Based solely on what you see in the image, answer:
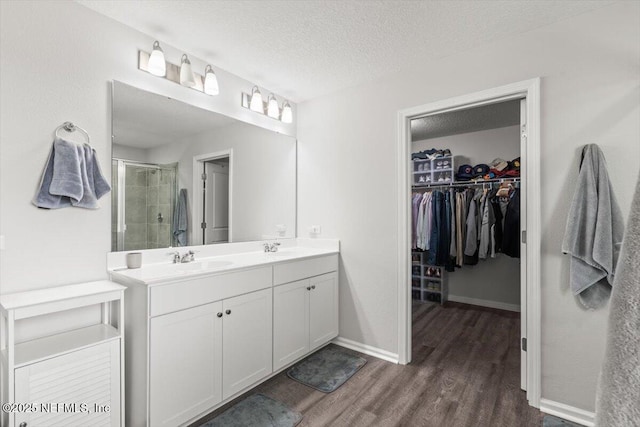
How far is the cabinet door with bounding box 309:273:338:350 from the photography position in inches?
105

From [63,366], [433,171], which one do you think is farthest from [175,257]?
[433,171]

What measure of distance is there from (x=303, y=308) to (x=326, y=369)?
51 cm

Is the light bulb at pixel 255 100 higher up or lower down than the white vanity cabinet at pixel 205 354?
higher up

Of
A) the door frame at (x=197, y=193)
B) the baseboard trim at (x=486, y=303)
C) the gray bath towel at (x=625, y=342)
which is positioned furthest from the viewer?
the baseboard trim at (x=486, y=303)

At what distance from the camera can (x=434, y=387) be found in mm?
2268

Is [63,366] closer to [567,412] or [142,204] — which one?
[142,204]

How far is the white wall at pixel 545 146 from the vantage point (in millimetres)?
1816

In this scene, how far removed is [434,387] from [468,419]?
0.36 metres

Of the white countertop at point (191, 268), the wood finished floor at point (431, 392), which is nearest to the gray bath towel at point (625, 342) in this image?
the white countertop at point (191, 268)

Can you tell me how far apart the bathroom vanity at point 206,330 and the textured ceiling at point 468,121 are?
95.6 inches

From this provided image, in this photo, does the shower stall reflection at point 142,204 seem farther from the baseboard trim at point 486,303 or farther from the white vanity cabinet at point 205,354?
the baseboard trim at point 486,303

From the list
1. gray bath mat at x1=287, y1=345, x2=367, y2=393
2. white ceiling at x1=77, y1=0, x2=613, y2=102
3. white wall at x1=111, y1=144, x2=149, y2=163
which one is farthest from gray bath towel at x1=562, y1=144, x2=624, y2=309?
white wall at x1=111, y1=144, x2=149, y2=163

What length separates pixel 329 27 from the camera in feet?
6.70

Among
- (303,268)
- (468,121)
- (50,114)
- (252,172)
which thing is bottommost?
(303,268)
